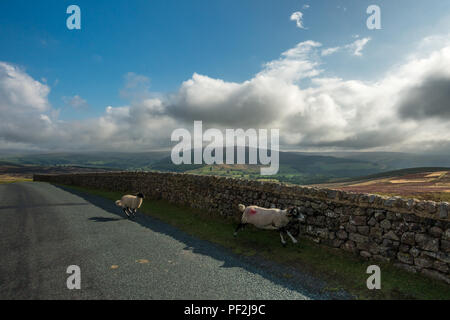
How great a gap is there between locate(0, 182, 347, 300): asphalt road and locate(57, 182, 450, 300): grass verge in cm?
56

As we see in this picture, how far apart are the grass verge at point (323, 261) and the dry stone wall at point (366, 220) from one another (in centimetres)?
35

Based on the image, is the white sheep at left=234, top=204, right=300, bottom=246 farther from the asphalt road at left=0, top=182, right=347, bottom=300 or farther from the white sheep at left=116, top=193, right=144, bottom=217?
the white sheep at left=116, top=193, right=144, bottom=217

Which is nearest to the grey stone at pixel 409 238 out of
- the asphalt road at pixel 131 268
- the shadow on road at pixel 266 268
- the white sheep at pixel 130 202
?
the shadow on road at pixel 266 268

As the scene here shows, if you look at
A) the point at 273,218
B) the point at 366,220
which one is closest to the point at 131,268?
the point at 273,218

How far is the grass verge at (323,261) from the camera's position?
5719 mm

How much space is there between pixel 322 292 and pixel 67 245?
8.64 metres

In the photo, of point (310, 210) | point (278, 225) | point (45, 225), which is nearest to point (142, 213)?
point (45, 225)

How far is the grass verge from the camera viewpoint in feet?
18.8

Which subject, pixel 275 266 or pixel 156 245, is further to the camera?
pixel 156 245

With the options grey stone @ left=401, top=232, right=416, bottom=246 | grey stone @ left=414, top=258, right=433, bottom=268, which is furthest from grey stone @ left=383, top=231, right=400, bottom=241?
grey stone @ left=414, top=258, right=433, bottom=268

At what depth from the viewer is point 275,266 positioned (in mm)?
7070

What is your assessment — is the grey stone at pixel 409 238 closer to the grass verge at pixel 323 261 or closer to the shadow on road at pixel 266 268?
the grass verge at pixel 323 261

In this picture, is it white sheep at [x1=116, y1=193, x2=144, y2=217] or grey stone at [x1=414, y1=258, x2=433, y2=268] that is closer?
grey stone at [x1=414, y1=258, x2=433, y2=268]

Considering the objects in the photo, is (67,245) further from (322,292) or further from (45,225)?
(322,292)
